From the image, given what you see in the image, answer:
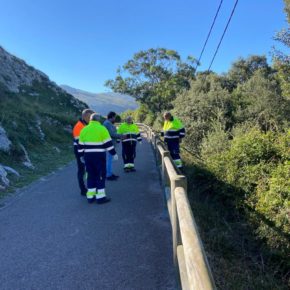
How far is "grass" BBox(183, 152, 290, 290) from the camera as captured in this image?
441 centimetres

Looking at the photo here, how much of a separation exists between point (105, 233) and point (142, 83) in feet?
163

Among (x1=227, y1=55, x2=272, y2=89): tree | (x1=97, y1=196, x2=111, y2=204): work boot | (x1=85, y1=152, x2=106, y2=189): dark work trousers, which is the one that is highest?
(x1=227, y1=55, x2=272, y2=89): tree

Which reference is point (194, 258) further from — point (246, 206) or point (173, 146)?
point (173, 146)

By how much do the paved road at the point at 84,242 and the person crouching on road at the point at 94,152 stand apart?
1.24 feet

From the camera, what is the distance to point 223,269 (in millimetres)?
4609

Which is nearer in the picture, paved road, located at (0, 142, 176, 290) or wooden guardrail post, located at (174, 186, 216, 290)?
wooden guardrail post, located at (174, 186, 216, 290)

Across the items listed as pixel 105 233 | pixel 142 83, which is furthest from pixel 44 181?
pixel 142 83

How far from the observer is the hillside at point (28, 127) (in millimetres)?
12062

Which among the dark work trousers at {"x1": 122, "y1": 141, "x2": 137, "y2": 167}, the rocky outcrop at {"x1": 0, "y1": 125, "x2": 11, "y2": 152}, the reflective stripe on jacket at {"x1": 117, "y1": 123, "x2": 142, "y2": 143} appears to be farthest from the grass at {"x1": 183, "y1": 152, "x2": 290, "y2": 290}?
the rocky outcrop at {"x1": 0, "y1": 125, "x2": 11, "y2": 152}

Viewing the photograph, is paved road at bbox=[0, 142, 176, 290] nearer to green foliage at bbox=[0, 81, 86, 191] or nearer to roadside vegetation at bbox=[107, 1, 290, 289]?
roadside vegetation at bbox=[107, 1, 290, 289]

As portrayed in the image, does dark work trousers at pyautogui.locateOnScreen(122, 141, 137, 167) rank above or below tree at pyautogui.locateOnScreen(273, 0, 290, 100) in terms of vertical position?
below

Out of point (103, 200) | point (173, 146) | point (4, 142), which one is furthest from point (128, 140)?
point (4, 142)

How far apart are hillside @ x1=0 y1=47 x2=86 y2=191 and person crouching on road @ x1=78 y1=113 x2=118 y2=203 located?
2.81 metres

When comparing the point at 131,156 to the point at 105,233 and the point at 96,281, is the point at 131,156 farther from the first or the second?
the point at 96,281
